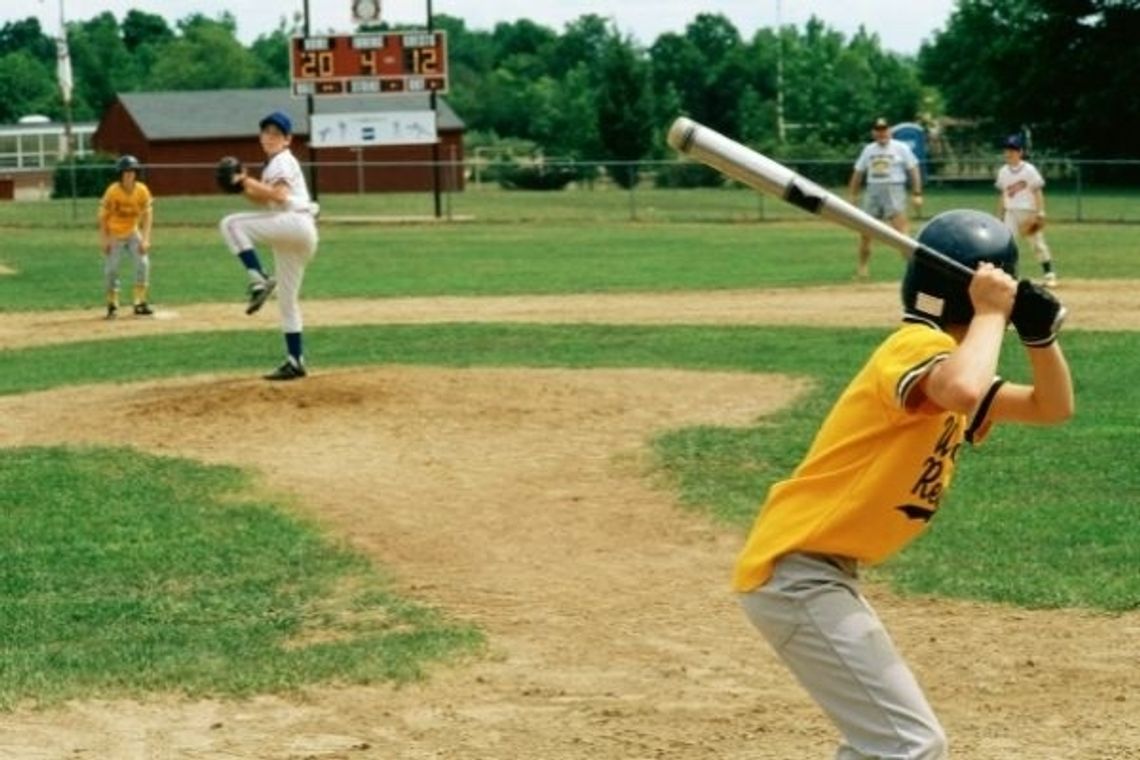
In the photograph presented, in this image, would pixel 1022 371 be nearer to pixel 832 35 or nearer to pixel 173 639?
pixel 173 639

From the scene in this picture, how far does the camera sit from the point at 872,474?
17.9 ft

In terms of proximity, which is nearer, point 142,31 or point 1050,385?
point 1050,385

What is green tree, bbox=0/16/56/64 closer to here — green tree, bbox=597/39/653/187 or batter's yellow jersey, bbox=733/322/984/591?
green tree, bbox=597/39/653/187

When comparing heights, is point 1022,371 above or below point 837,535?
below

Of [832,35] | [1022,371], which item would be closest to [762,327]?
[1022,371]

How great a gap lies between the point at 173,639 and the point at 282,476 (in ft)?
12.9

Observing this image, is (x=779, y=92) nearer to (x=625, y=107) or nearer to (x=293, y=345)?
(x=625, y=107)

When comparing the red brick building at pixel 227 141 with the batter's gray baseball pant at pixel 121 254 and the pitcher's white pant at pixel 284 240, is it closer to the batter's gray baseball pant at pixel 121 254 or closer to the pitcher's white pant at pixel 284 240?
the batter's gray baseball pant at pixel 121 254

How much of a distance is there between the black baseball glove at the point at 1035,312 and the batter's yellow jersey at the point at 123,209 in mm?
20192

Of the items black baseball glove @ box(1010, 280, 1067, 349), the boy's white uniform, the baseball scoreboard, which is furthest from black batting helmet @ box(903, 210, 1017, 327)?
the baseball scoreboard

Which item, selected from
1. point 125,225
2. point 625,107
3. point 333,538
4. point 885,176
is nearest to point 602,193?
point 625,107

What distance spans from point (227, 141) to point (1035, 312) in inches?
3014

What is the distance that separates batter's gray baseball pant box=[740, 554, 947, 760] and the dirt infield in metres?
1.78

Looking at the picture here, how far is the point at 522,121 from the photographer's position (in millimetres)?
117062
